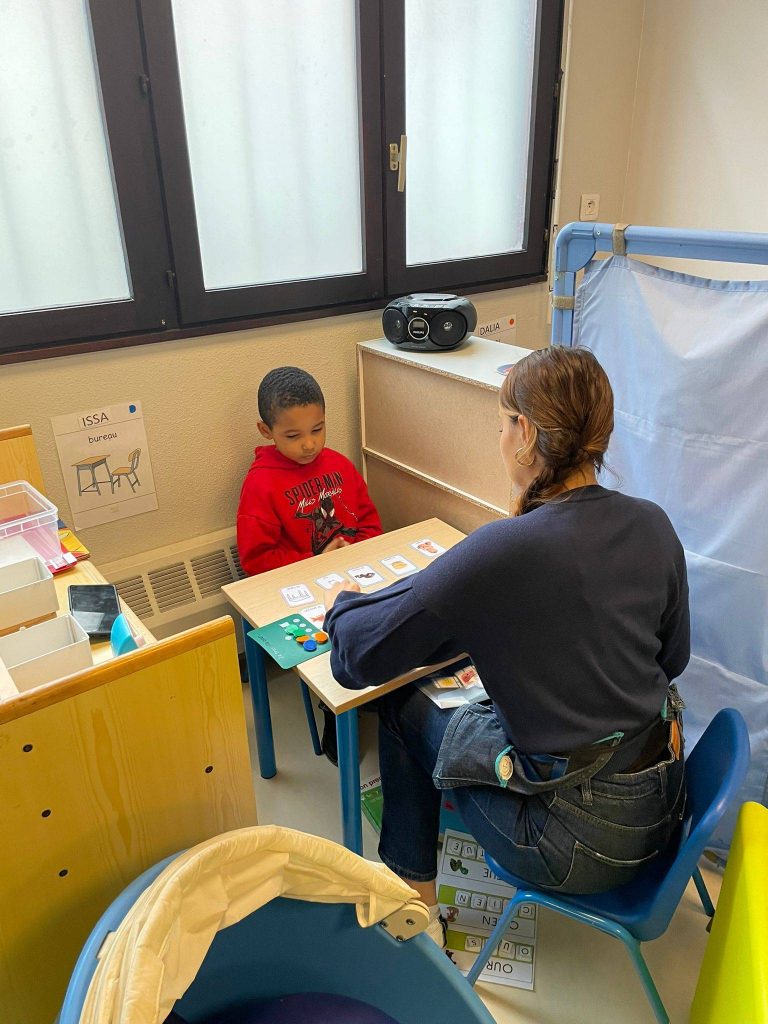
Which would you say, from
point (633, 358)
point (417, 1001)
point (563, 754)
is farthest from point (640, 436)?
point (417, 1001)

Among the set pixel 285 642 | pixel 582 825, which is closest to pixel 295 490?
pixel 285 642

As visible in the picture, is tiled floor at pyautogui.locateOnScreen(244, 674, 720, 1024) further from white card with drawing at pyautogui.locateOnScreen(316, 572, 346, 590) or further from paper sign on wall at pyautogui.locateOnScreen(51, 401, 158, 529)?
paper sign on wall at pyautogui.locateOnScreen(51, 401, 158, 529)

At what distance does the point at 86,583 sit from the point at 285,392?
0.73 m

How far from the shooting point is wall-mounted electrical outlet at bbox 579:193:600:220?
2.73 meters

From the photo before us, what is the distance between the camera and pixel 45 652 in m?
Result: 1.14

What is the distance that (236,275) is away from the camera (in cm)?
208

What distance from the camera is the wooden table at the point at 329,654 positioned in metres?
1.40

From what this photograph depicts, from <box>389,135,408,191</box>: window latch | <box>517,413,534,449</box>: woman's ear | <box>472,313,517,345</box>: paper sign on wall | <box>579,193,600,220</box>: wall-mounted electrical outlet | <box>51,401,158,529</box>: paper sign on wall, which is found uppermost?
<box>389,135,408,191</box>: window latch

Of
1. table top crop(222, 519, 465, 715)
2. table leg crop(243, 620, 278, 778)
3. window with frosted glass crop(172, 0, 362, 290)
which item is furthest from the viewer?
window with frosted glass crop(172, 0, 362, 290)

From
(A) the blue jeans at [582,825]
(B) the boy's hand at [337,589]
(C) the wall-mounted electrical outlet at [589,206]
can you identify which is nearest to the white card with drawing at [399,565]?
(B) the boy's hand at [337,589]

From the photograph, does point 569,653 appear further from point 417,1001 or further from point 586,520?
point 417,1001

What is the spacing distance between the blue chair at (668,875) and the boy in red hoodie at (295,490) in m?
0.85

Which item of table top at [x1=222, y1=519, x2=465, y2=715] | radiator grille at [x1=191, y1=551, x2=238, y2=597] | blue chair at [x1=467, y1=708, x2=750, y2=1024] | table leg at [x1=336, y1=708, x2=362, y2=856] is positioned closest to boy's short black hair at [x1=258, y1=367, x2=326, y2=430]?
table top at [x1=222, y1=519, x2=465, y2=715]

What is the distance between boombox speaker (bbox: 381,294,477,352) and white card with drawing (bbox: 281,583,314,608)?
780 mm
